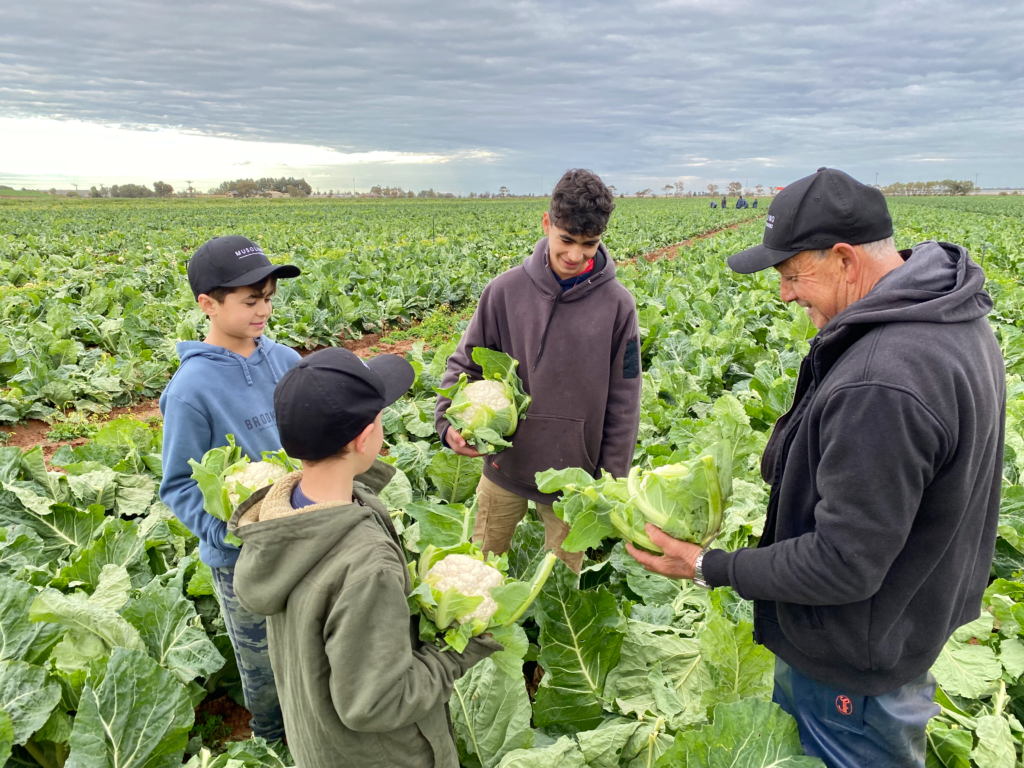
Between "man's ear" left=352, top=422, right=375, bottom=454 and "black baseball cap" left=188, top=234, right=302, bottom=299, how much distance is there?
3.74 ft

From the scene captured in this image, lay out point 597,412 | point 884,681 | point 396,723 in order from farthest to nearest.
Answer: point 597,412
point 884,681
point 396,723

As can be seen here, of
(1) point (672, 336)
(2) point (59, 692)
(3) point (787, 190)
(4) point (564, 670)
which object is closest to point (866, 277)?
(3) point (787, 190)

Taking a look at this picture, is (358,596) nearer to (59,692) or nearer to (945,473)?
(945,473)

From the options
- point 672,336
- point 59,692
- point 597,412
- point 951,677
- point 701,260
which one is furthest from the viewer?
point 701,260

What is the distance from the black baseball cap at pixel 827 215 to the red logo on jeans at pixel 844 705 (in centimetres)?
123

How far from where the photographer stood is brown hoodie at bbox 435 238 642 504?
10.2ft

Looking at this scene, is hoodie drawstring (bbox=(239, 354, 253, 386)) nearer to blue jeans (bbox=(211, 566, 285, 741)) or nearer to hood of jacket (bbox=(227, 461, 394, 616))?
blue jeans (bbox=(211, 566, 285, 741))

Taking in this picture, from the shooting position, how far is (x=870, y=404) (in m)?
1.52

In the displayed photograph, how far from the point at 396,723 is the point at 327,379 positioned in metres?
0.87

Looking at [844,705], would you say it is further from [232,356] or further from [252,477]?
[232,356]

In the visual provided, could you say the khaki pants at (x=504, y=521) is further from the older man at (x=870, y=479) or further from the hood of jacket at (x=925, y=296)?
the hood of jacket at (x=925, y=296)

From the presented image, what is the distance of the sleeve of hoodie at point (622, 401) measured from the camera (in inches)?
126

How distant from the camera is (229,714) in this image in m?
3.27

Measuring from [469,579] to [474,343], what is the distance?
160 cm
